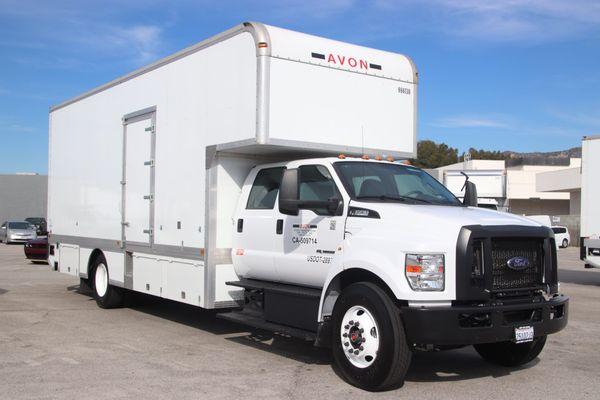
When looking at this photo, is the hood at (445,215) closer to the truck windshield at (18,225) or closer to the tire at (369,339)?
the tire at (369,339)

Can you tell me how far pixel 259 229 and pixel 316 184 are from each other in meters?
1.00

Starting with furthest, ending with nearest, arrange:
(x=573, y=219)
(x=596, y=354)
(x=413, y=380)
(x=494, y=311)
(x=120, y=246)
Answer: (x=573, y=219), (x=120, y=246), (x=596, y=354), (x=413, y=380), (x=494, y=311)

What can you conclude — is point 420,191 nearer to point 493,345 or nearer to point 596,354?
point 493,345

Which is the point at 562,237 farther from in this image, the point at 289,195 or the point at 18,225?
the point at 289,195

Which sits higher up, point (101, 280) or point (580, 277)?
point (101, 280)

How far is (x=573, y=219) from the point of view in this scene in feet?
141

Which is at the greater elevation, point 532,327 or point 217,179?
point 217,179

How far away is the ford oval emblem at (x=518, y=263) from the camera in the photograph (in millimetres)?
6191

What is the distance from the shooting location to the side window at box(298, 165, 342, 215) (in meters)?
7.28

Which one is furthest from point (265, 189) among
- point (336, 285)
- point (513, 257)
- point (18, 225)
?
point (18, 225)

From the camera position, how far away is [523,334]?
612cm

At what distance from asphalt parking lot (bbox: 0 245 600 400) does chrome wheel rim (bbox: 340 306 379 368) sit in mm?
311

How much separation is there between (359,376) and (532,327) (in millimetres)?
1699

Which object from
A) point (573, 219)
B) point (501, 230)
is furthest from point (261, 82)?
point (573, 219)
